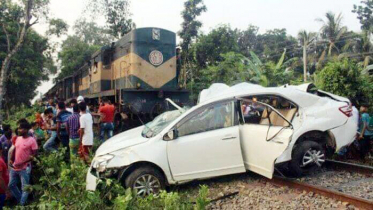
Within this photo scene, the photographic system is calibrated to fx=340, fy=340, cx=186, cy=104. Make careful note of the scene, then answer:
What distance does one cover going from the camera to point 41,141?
28.6 feet

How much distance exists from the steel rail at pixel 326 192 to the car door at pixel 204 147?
2.58ft

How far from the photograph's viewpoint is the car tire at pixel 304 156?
236 inches

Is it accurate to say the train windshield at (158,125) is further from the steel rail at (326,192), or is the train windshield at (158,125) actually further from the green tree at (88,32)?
the green tree at (88,32)

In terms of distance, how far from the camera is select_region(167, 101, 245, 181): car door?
553 centimetres

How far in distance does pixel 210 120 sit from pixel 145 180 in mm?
1470

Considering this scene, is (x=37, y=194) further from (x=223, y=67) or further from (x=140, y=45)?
(x=223, y=67)

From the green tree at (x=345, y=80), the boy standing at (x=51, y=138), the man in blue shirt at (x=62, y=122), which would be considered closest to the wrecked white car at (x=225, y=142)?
the man in blue shirt at (x=62, y=122)

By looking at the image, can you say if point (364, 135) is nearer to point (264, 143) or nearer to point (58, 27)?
point (264, 143)

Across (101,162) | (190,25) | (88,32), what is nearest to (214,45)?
(190,25)

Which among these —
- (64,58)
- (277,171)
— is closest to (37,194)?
(277,171)

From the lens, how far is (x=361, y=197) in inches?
196

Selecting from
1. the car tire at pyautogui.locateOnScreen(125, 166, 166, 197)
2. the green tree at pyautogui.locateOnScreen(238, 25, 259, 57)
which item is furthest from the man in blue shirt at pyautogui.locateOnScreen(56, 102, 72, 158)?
the green tree at pyautogui.locateOnScreen(238, 25, 259, 57)

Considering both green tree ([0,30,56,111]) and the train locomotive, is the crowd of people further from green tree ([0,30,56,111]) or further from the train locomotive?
green tree ([0,30,56,111])

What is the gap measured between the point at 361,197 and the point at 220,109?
8.27 ft
